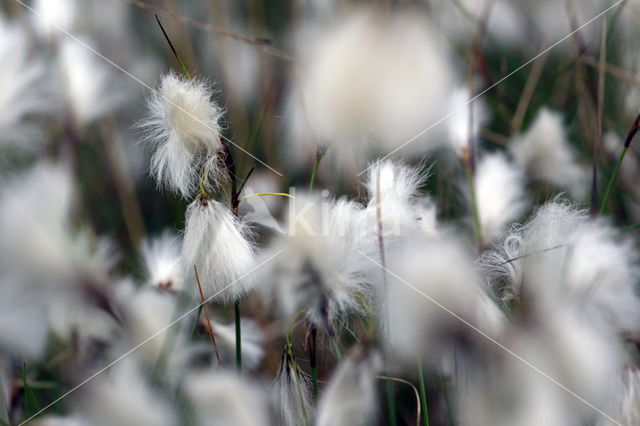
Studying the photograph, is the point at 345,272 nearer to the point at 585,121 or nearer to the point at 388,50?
the point at 388,50

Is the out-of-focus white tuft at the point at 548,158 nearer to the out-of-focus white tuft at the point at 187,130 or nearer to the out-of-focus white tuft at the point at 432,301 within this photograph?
the out-of-focus white tuft at the point at 432,301

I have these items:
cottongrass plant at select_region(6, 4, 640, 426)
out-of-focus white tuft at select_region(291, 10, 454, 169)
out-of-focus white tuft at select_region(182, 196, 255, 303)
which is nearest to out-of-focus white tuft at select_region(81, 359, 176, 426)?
cottongrass plant at select_region(6, 4, 640, 426)

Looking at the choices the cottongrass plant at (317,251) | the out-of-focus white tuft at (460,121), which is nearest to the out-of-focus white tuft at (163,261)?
the cottongrass plant at (317,251)

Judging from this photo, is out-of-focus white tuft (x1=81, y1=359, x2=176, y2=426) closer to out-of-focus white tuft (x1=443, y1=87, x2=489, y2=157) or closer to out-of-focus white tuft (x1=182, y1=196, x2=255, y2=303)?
out-of-focus white tuft (x1=182, y1=196, x2=255, y2=303)

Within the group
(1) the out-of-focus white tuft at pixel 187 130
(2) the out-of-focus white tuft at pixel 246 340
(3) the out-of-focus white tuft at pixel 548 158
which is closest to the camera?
(1) the out-of-focus white tuft at pixel 187 130

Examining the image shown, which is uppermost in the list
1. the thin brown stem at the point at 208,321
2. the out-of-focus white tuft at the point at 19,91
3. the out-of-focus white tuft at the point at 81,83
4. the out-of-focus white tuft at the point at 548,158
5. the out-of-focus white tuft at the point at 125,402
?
the out-of-focus white tuft at the point at 548,158

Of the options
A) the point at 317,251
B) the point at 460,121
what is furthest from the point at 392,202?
the point at 460,121

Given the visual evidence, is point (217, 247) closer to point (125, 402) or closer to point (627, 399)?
point (125, 402)

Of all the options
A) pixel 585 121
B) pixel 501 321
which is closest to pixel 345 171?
pixel 501 321
